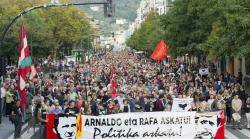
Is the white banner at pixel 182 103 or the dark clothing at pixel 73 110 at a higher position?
the dark clothing at pixel 73 110

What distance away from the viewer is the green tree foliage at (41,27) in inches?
2288

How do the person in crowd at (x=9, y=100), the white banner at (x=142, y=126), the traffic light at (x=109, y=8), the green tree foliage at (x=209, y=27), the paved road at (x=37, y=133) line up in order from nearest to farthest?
the white banner at (x=142, y=126), the paved road at (x=37, y=133), the person in crowd at (x=9, y=100), the traffic light at (x=109, y=8), the green tree foliage at (x=209, y=27)

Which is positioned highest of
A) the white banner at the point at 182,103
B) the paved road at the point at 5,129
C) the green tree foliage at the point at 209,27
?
the green tree foliage at the point at 209,27

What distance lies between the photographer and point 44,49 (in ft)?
221

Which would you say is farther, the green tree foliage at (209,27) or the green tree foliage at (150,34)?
the green tree foliage at (150,34)

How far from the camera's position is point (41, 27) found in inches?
2709

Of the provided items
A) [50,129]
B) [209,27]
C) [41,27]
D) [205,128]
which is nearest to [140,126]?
[205,128]

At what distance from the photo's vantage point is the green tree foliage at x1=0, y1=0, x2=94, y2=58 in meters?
58.1

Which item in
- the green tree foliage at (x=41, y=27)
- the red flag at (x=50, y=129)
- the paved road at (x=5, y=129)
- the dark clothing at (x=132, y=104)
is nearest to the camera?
the red flag at (x=50, y=129)

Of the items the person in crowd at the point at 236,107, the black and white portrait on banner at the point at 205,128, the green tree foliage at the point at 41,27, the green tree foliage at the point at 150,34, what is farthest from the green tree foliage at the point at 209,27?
the green tree foliage at the point at 150,34

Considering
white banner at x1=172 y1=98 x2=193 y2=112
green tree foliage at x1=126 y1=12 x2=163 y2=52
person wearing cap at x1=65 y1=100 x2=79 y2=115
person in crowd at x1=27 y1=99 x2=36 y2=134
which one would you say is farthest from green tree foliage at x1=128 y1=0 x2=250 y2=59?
green tree foliage at x1=126 y1=12 x2=163 y2=52

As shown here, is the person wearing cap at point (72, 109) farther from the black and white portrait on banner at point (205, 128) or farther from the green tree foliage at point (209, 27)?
the green tree foliage at point (209, 27)

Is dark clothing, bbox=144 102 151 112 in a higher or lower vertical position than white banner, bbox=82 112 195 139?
lower

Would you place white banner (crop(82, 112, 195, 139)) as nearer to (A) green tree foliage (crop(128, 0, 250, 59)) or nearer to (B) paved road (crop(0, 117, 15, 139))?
(B) paved road (crop(0, 117, 15, 139))
